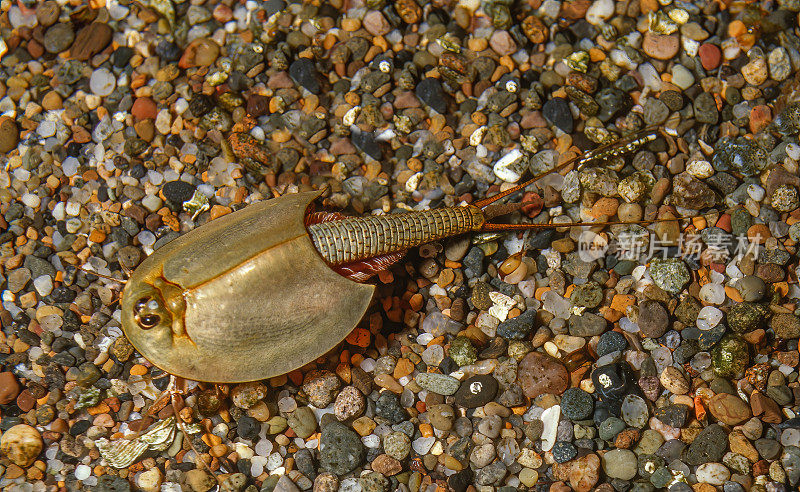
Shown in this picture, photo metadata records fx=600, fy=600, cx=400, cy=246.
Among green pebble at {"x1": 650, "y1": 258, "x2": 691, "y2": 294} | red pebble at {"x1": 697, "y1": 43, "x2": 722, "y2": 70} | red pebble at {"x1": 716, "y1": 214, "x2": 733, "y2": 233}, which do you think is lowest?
green pebble at {"x1": 650, "y1": 258, "x2": 691, "y2": 294}

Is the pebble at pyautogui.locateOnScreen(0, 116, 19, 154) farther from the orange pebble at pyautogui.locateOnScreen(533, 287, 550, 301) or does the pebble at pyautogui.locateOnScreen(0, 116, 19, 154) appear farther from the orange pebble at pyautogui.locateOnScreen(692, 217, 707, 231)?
the orange pebble at pyautogui.locateOnScreen(692, 217, 707, 231)

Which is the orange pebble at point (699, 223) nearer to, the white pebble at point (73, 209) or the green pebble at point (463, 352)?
the green pebble at point (463, 352)

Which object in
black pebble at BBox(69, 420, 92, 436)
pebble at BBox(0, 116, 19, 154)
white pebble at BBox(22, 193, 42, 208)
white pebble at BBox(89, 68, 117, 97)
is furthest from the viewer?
white pebble at BBox(89, 68, 117, 97)

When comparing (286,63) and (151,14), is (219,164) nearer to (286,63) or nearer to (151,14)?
(286,63)

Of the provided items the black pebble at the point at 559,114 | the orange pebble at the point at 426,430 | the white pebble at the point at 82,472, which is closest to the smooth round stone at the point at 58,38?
the white pebble at the point at 82,472

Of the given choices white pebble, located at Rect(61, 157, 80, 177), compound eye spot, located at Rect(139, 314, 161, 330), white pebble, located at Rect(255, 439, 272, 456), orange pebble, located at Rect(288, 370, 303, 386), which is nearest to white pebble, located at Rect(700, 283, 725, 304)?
orange pebble, located at Rect(288, 370, 303, 386)

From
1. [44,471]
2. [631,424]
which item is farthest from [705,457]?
[44,471]

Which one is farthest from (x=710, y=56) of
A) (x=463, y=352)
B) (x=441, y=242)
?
(x=463, y=352)
